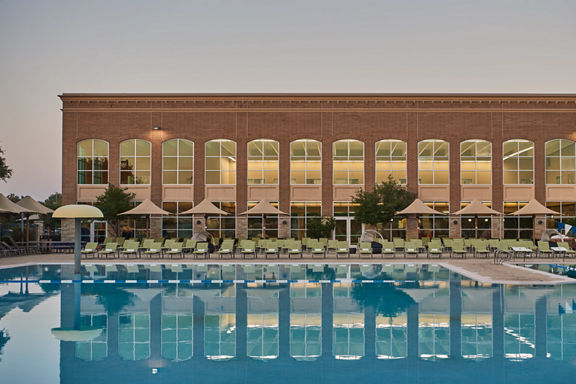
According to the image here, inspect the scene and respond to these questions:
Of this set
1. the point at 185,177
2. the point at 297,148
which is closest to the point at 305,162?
the point at 297,148

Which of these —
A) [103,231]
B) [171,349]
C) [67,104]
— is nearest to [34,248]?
[103,231]

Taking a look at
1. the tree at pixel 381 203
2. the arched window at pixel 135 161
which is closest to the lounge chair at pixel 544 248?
the tree at pixel 381 203

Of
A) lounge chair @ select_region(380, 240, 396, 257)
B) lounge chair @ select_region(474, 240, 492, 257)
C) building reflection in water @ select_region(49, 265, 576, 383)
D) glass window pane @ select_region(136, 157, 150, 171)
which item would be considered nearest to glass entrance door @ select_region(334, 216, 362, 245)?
lounge chair @ select_region(380, 240, 396, 257)

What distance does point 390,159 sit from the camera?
33.2 metres

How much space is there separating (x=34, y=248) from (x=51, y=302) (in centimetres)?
1856

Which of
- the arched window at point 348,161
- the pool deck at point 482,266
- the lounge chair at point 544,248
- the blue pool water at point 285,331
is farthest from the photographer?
the arched window at point 348,161

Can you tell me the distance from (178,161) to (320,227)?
10.2m

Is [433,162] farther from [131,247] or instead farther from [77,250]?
[77,250]

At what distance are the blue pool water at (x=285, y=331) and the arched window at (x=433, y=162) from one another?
678 inches

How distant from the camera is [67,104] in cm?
3300

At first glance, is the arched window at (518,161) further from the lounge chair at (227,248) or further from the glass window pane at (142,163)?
the glass window pane at (142,163)

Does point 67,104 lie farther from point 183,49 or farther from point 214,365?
point 214,365

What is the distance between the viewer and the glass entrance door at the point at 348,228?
1300 inches

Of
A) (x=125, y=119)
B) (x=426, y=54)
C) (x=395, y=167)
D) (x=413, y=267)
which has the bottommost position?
(x=413, y=267)
